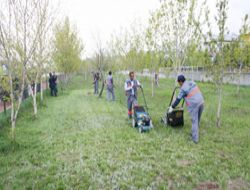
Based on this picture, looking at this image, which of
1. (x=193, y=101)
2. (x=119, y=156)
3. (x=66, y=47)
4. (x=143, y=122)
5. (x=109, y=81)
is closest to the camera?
(x=119, y=156)

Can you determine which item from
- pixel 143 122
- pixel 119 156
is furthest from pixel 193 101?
pixel 119 156

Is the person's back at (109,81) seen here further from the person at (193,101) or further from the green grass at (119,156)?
the person at (193,101)

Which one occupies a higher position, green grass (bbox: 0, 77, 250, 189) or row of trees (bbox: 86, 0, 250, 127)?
row of trees (bbox: 86, 0, 250, 127)

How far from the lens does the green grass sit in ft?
13.0

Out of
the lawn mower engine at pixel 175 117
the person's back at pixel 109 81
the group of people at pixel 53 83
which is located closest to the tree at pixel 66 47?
the group of people at pixel 53 83

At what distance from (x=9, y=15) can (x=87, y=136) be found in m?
3.52

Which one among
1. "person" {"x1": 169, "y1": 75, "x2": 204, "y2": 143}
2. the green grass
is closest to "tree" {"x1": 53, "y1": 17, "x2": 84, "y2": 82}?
the green grass

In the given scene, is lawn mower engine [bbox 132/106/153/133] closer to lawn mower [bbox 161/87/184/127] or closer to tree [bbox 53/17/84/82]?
lawn mower [bbox 161/87/184/127]

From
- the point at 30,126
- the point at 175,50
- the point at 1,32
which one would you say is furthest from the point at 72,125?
the point at 175,50

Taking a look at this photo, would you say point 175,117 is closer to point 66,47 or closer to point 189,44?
point 189,44

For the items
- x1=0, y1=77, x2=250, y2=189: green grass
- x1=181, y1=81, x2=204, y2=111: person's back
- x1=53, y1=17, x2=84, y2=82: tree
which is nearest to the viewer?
x1=0, y1=77, x2=250, y2=189: green grass

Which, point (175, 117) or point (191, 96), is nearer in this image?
point (191, 96)

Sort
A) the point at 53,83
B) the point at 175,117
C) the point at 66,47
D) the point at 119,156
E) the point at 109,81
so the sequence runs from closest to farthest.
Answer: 1. the point at 119,156
2. the point at 175,117
3. the point at 109,81
4. the point at 53,83
5. the point at 66,47

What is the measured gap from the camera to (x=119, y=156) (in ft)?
16.4
